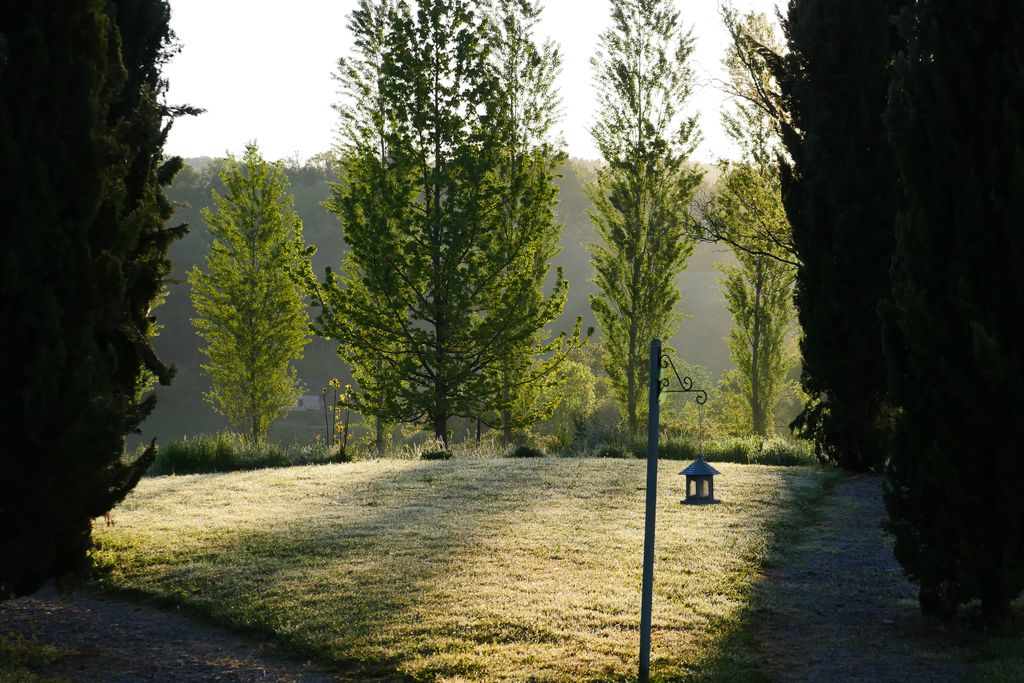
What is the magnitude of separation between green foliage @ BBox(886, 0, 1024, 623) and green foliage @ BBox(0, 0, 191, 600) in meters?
5.80

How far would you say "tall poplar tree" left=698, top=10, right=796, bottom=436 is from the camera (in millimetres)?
19484

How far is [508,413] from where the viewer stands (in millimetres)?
21375

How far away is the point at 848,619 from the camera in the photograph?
712 centimetres

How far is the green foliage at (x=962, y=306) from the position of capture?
638 centimetres

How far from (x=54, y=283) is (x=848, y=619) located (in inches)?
250

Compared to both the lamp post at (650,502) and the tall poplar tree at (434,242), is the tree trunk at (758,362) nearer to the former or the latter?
the tall poplar tree at (434,242)

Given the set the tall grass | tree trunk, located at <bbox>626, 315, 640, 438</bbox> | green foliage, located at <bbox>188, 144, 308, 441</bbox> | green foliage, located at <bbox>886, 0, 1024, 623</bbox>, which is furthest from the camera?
green foliage, located at <bbox>188, 144, 308, 441</bbox>

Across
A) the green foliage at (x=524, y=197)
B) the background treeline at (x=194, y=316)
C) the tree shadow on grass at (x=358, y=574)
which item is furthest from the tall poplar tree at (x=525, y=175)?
the background treeline at (x=194, y=316)

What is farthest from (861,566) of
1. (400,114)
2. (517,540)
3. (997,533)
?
(400,114)

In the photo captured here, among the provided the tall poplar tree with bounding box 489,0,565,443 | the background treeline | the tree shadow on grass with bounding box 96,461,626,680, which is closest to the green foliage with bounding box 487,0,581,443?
the tall poplar tree with bounding box 489,0,565,443

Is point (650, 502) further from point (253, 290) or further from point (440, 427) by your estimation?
point (253, 290)

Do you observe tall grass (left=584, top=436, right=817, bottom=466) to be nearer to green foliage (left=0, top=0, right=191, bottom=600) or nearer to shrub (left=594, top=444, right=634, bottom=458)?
shrub (left=594, top=444, right=634, bottom=458)

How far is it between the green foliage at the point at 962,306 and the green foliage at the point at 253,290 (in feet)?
59.5

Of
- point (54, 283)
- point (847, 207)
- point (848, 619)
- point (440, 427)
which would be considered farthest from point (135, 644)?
point (440, 427)
